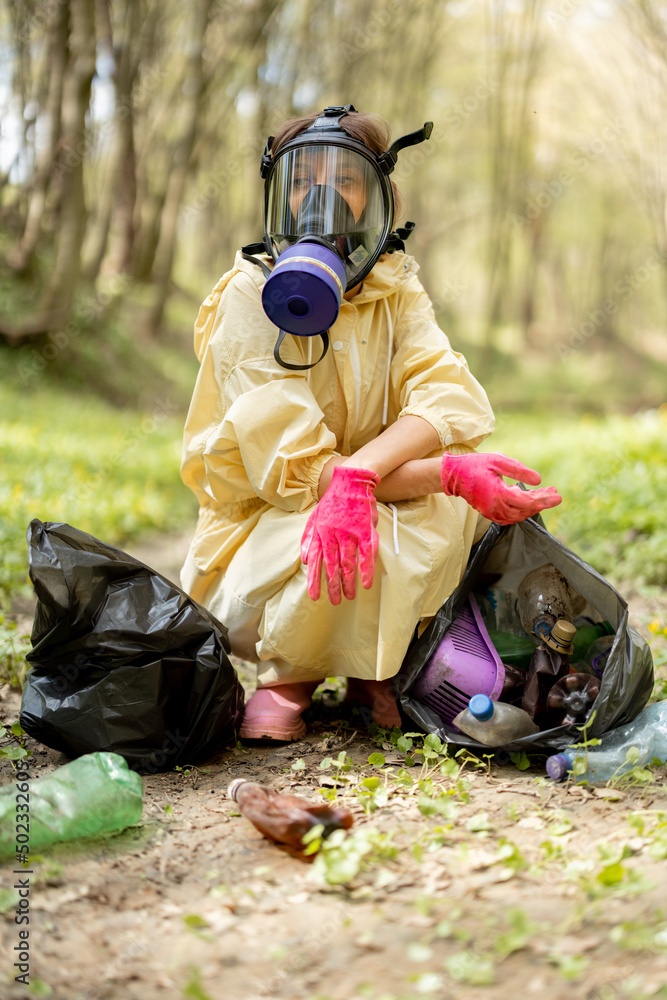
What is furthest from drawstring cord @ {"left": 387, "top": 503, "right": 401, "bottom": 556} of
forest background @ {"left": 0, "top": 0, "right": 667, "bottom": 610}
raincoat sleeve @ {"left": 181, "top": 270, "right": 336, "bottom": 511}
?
forest background @ {"left": 0, "top": 0, "right": 667, "bottom": 610}

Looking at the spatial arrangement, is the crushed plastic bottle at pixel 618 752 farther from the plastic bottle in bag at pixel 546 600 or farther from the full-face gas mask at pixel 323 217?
the full-face gas mask at pixel 323 217

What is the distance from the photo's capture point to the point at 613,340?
23.7 metres

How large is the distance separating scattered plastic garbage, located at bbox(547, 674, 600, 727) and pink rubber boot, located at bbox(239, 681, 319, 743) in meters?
0.71

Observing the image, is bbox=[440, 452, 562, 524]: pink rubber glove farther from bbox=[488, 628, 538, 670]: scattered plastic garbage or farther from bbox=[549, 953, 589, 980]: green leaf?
bbox=[549, 953, 589, 980]: green leaf

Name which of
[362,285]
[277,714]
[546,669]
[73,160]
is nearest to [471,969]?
[546,669]

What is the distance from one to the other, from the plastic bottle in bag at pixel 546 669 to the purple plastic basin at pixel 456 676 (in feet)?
0.27

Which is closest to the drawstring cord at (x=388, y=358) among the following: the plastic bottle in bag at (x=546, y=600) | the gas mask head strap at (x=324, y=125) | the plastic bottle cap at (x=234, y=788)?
the gas mask head strap at (x=324, y=125)

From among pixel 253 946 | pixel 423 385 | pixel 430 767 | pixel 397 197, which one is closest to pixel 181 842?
pixel 253 946

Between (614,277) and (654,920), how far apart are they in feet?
91.6

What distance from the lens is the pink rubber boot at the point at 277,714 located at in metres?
2.26

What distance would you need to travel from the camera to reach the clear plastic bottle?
199 centimetres

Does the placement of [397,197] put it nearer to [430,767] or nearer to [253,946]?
[430,767]

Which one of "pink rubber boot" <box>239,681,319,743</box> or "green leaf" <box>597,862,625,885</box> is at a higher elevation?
"green leaf" <box>597,862,625,885</box>

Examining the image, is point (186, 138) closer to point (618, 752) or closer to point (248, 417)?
point (248, 417)
